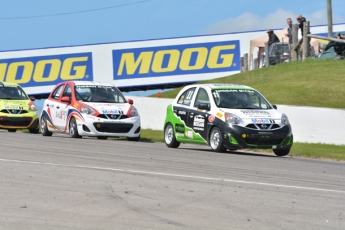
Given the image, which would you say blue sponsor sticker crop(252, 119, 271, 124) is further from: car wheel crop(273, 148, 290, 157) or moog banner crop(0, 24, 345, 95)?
moog banner crop(0, 24, 345, 95)

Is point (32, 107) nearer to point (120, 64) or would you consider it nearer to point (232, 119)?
point (232, 119)

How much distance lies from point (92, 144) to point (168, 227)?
34.8ft

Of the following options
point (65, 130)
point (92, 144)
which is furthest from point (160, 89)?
point (92, 144)

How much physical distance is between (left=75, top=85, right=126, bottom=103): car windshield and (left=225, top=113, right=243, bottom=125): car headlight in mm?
5318

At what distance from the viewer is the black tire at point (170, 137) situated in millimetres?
18297

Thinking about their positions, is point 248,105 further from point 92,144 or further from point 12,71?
point 12,71

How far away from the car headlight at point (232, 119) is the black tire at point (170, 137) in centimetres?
204

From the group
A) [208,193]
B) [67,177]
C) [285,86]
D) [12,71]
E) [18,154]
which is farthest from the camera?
[12,71]

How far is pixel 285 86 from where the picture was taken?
31.3 metres

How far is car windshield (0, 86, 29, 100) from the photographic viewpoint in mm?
25062

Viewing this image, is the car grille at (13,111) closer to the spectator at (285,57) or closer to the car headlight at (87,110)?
the car headlight at (87,110)

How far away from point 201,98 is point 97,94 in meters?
4.20

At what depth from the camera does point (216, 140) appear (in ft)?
55.1

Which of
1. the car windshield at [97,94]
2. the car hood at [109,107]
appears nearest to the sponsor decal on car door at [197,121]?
the car hood at [109,107]
